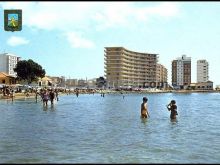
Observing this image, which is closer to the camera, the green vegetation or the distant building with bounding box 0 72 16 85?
the distant building with bounding box 0 72 16 85

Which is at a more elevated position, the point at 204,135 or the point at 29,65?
the point at 29,65

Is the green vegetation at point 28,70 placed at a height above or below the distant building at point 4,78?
above

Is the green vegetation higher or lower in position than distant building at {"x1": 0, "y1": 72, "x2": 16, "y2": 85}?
higher

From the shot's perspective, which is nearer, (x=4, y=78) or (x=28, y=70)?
(x=4, y=78)

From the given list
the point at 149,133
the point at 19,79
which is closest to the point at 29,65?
the point at 19,79

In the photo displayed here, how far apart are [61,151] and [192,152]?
4.59 meters

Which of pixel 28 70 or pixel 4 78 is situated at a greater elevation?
pixel 28 70

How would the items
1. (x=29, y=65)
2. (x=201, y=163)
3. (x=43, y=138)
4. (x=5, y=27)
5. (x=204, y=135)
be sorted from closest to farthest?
(x=201, y=163), (x=5, y=27), (x=43, y=138), (x=204, y=135), (x=29, y=65)

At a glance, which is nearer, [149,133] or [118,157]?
[118,157]

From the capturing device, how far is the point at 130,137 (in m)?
18.1

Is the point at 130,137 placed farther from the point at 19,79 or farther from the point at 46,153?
the point at 19,79

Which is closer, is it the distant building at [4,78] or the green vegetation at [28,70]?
the distant building at [4,78]

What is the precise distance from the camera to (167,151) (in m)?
14.3

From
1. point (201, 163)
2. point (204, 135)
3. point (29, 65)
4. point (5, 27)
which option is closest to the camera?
point (201, 163)
